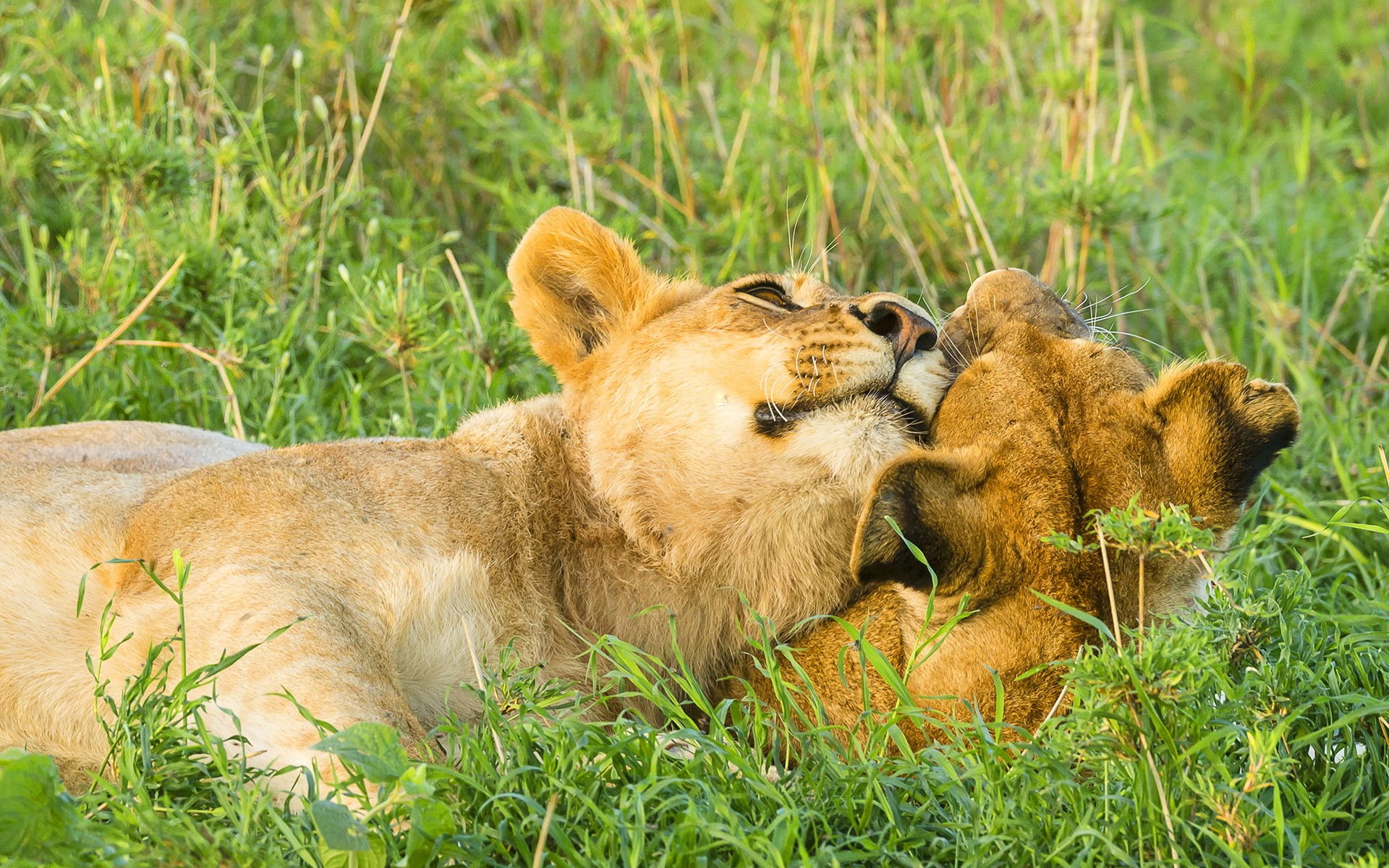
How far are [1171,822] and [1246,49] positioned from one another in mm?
7538

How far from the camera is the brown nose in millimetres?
3832

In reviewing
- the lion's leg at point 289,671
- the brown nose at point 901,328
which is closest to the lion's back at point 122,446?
the lion's leg at point 289,671

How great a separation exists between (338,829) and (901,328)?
2012mm

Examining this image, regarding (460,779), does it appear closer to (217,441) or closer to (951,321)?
(951,321)

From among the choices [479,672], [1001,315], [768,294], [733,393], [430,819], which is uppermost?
[1001,315]

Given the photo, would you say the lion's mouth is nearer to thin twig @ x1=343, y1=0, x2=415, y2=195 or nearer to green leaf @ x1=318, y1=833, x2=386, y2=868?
green leaf @ x1=318, y1=833, x2=386, y2=868

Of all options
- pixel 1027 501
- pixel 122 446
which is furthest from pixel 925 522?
pixel 122 446

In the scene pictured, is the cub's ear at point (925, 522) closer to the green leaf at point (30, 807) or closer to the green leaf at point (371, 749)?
the green leaf at point (371, 749)

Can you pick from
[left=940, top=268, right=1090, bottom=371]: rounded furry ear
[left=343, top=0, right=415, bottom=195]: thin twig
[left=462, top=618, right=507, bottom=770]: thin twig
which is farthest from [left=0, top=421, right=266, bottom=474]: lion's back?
[left=940, top=268, right=1090, bottom=371]: rounded furry ear

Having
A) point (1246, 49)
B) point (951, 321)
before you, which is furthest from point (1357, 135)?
point (951, 321)

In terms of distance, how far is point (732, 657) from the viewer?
4.00 meters

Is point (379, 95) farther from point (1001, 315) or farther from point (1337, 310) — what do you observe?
point (1337, 310)

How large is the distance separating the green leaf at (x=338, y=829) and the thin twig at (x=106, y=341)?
9.96 ft

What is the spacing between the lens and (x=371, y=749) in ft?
9.39
